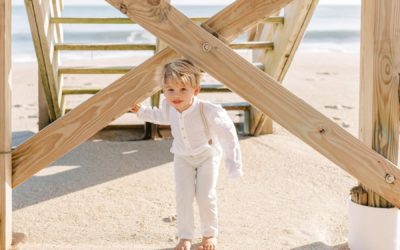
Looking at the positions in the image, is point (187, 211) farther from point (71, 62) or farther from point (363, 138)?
point (71, 62)

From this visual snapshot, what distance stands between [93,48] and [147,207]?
1805mm

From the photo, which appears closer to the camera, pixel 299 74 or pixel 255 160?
pixel 255 160

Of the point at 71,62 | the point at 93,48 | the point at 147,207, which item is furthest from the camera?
the point at 71,62

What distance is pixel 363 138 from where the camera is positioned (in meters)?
3.62

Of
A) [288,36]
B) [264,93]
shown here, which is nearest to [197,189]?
[264,93]

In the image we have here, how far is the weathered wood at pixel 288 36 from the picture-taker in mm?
5078

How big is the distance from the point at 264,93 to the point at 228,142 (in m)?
0.37

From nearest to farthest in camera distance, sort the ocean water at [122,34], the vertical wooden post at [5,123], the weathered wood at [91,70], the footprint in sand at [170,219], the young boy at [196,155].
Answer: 1. the vertical wooden post at [5,123]
2. the young boy at [196,155]
3. the footprint in sand at [170,219]
4. the weathered wood at [91,70]
5. the ocean water at [122,34]

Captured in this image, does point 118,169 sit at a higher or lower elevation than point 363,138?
lower

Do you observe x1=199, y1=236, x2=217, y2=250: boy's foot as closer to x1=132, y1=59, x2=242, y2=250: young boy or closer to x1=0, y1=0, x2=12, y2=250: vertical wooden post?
x1=132, y1=59, x2=242, y2=250: young boy

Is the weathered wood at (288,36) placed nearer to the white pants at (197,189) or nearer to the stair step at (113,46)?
the stair step at (113,46)

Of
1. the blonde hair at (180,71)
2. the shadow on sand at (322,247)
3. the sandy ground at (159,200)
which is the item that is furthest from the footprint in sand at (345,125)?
the blonde hair at (180,71)

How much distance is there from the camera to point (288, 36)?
5434 mm

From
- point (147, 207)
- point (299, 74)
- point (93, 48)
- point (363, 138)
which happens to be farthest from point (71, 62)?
point (363, 138)
